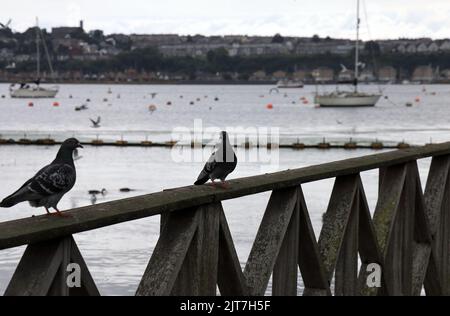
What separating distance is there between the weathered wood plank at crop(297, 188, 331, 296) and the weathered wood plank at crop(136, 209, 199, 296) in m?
1.20

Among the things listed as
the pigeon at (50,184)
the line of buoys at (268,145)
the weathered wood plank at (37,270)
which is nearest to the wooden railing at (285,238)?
the weathered wood plank at (37,270)

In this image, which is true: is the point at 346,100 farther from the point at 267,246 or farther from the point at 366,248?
the point at 267,246

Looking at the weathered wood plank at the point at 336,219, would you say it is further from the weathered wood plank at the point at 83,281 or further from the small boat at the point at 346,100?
the small boat at the point at 346,100

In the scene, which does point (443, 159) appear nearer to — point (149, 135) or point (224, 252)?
point (224, 252)

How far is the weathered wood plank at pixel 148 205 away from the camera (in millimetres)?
3859

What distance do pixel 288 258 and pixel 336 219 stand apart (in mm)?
708

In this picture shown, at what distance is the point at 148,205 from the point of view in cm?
446

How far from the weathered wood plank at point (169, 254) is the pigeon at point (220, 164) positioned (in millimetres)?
1206

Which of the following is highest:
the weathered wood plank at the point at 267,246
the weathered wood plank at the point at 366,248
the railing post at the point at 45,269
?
the railing post at the point at 45,269

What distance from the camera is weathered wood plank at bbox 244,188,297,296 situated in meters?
5.36

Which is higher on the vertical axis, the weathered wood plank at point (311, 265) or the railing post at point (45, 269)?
the railing post at point (45, 269)
